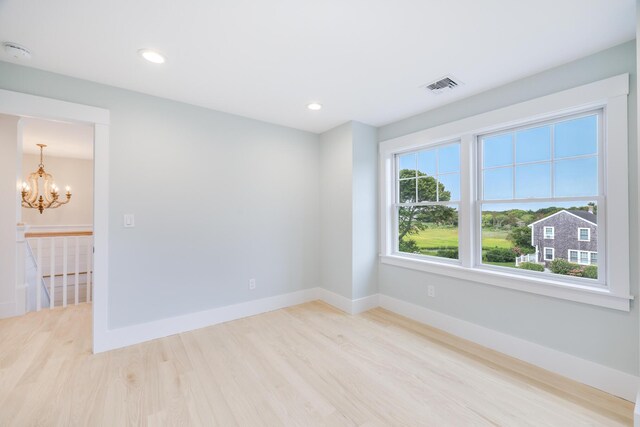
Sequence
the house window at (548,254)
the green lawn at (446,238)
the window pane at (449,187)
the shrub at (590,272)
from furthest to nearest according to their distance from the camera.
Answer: the window pane at (449,187), the green lawn at (446,238), the house window at (548,254), the shrub at (590,272)

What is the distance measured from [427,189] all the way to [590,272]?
160cm

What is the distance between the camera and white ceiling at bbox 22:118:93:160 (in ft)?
12.6

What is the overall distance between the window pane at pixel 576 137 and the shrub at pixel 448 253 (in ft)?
4.15

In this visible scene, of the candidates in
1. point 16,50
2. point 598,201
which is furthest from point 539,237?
point 16,50

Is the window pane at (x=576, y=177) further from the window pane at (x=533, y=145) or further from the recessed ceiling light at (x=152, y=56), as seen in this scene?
the recessed ceiling light at (x=152, y=56)

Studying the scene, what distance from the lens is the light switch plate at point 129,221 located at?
2.55 metres

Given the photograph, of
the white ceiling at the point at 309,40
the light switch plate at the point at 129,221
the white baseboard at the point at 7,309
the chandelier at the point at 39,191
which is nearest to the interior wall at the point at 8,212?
the white baseboard at the point at 7,309

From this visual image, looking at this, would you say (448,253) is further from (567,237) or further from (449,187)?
(567,237)

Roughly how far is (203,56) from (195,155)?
1159 millimetres

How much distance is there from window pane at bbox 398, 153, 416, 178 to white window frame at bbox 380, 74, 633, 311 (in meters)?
0.16

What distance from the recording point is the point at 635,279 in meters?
1.82

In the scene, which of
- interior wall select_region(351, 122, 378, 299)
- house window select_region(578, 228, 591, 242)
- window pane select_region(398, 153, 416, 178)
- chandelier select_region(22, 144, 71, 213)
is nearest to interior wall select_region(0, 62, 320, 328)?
interior wall select_region(351, 122, 378, 299)

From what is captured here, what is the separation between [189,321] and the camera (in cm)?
288

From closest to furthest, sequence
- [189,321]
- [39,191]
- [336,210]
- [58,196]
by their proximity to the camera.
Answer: [189,321] < [336,210] < [39,191] < [58,196]
